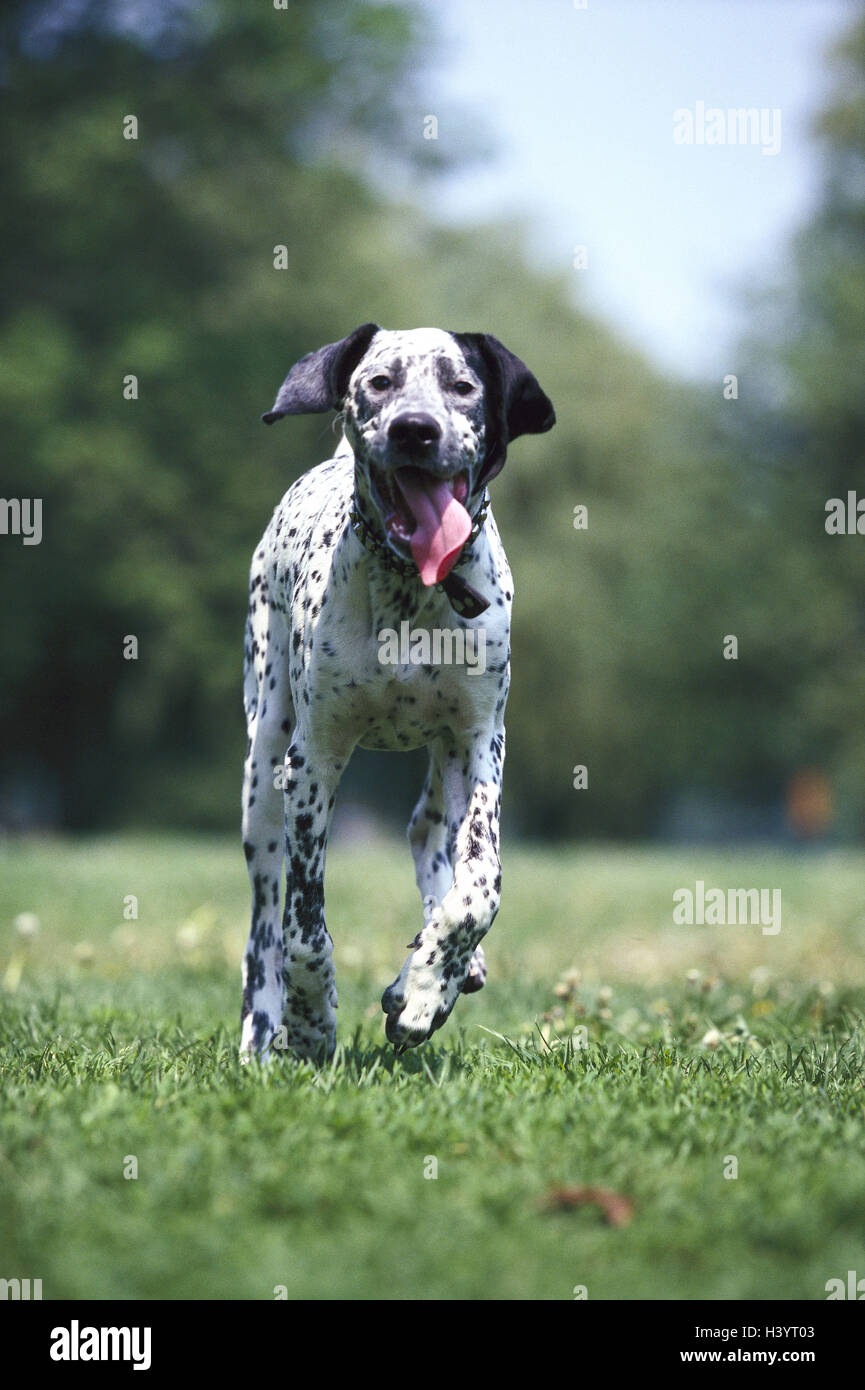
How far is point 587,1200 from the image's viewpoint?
2.96 metres

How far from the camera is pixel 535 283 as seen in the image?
99.3 feet

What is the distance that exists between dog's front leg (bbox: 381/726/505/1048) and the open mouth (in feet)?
2.16

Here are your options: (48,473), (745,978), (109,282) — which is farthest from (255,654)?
(109,282)

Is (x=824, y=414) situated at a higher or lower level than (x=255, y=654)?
higher

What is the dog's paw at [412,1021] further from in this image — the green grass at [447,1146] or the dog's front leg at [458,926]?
the green grass at [447,1146]

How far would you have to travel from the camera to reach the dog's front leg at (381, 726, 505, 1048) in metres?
3.92

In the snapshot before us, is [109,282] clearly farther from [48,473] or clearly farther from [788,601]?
[788,601]

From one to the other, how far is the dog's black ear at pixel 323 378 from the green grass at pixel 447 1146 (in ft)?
5.91

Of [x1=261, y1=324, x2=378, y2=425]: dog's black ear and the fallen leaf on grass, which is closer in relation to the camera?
the fallen leaf on grass

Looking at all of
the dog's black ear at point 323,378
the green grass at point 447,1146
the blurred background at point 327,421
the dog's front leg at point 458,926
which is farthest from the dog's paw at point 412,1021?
the blurred background at point 327,421

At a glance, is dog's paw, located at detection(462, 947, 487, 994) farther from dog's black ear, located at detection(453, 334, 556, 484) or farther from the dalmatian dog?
dog's black ear, located at detection(453, 334, 556, 484)

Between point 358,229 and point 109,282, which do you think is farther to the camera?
point 358,229

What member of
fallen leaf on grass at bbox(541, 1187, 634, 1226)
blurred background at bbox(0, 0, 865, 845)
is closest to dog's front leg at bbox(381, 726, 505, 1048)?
fallen leaf on grass at bbox(541, 1187, 634, 1226)

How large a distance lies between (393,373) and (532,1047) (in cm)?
201
